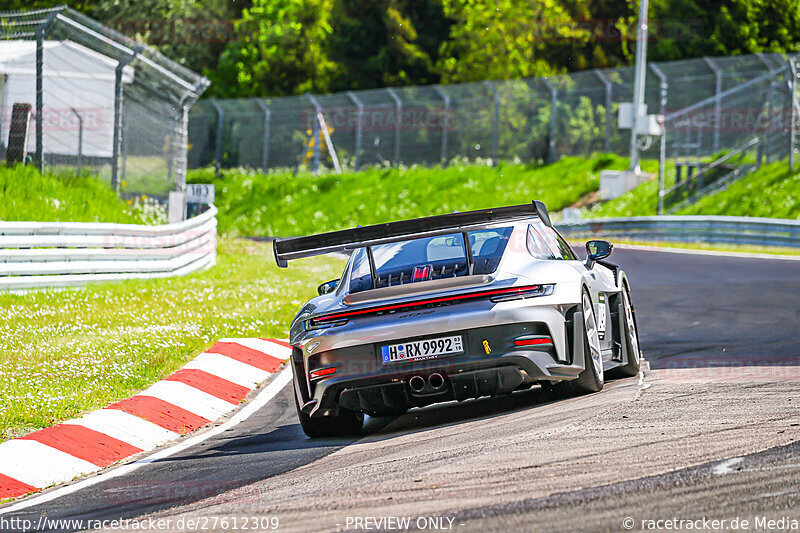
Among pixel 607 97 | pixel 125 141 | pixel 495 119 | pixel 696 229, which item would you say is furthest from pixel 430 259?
pixel 495 119

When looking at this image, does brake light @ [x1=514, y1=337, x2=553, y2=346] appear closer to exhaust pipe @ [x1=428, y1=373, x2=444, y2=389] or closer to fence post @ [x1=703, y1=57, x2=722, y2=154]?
exhaust pipe @ [x1=428, y1=373, x2=444, y2=389]

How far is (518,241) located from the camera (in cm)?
823

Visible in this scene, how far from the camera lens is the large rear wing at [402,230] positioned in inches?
293

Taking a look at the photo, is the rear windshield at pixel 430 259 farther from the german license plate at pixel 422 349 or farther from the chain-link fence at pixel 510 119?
the chain-link fence at pixel 510 119

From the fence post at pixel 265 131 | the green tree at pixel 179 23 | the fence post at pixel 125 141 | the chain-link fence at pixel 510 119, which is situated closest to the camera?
the fence post at pixel 125 141

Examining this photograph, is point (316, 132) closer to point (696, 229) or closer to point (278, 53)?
point (278, 53)

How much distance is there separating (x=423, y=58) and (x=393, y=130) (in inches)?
515

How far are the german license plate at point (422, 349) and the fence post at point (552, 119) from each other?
33.7 meters

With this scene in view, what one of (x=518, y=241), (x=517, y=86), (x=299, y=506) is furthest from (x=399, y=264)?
(x=517, y=86)

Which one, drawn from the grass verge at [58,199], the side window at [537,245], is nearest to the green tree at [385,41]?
the grass verge at [58,199]

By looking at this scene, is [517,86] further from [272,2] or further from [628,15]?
[272,2]
